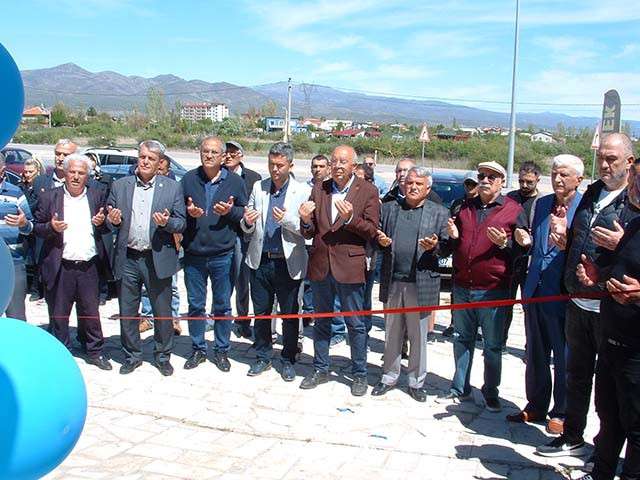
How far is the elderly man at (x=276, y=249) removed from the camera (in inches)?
243

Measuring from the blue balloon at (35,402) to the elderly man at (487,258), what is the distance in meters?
3.54

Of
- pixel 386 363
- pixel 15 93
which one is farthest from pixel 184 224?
pixel 15 93

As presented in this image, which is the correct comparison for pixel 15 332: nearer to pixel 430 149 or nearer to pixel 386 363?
pixel 386 363

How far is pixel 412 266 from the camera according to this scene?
Answer: 5.77 m

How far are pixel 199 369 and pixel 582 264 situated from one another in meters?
3.81

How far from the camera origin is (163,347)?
6.41m

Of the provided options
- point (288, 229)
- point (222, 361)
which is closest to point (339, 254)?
point (288, 229)

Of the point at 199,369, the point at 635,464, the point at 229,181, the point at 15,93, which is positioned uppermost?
the point at 15,93

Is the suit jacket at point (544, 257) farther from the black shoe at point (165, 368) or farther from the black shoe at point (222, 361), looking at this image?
the black shoe at point (165, 368)

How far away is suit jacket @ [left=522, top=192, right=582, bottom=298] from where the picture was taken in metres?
5.14

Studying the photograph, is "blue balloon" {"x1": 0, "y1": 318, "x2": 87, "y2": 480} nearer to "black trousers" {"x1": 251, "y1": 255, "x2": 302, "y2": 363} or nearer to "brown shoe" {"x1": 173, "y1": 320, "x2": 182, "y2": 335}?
"black trousers" {"x1": 251, "y1": 255, "x2": 302, "y2": 363}

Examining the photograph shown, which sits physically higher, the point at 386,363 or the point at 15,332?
the point at 15,332

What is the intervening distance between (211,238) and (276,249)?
25.7 inches

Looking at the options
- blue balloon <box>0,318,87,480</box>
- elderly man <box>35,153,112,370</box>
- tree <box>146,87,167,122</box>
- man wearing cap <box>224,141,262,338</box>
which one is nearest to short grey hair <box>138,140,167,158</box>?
elderly man <box>35,153,112,370</box>
